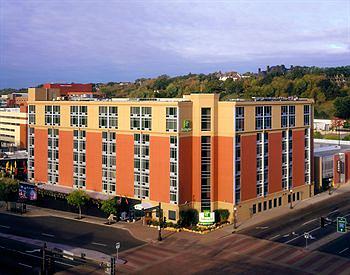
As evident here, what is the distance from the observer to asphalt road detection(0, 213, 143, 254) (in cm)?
5225

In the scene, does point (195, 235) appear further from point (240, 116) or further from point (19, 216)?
point (19, 216)

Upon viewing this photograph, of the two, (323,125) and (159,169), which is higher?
(323,125)

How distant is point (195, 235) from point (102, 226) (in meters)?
11.6

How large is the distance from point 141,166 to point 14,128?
75.1 meters

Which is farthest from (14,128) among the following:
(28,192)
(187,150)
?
(187,150)

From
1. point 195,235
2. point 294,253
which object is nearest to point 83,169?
point 195,235

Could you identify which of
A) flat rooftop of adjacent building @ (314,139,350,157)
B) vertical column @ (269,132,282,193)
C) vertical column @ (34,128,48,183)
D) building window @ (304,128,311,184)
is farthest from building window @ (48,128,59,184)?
flat rooftop of adjacent building @ (314,139,350,157)

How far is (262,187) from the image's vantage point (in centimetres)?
6475

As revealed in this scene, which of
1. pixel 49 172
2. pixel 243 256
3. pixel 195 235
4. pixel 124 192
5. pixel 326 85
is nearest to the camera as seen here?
pixel 243 256

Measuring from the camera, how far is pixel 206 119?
201 feet

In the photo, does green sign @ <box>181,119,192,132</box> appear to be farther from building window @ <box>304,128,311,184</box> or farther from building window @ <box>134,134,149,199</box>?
building window @ <box>304,128,311,184</box>

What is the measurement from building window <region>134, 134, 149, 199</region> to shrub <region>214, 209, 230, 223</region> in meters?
8.87

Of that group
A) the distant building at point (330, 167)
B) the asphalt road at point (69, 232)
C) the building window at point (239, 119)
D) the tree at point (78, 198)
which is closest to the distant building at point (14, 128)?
the asphalt road at point (69, 232)

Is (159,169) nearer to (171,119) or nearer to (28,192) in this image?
(171,119)
